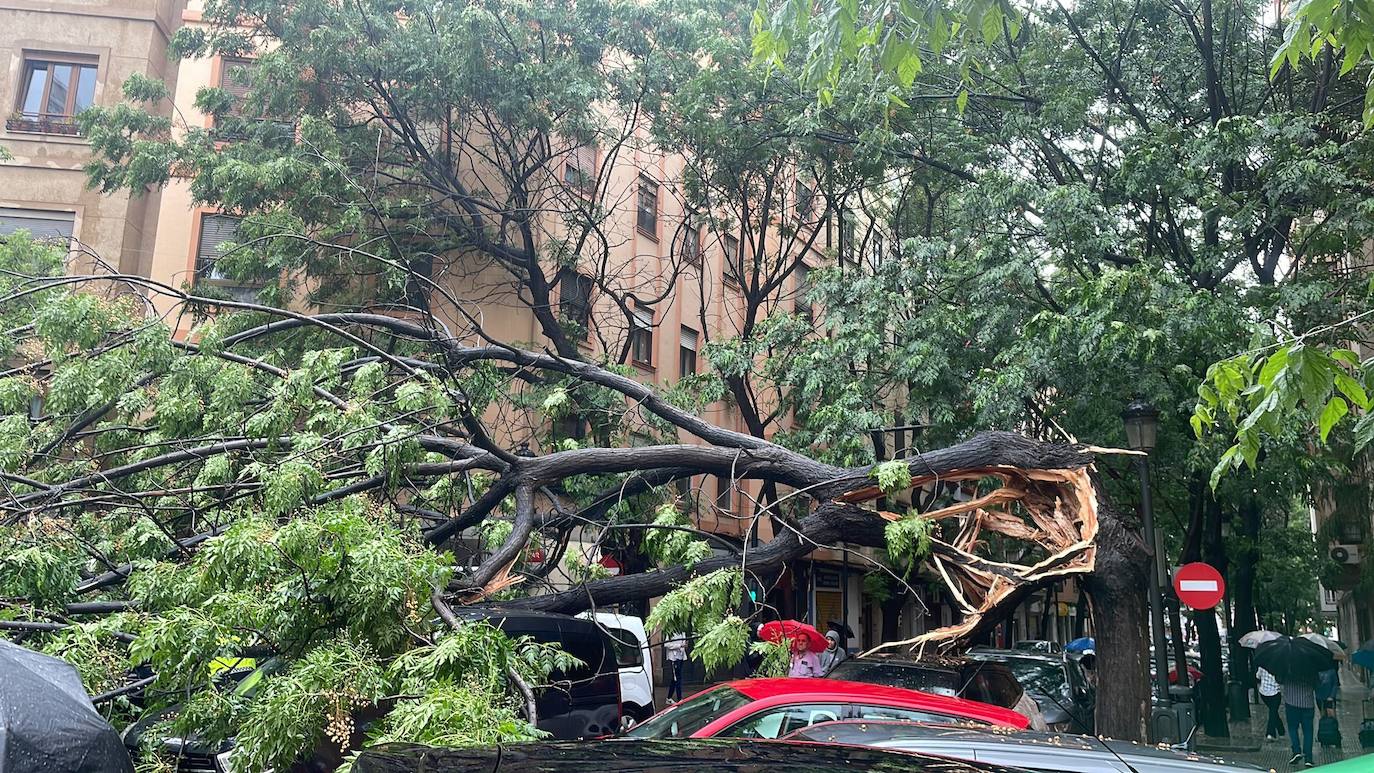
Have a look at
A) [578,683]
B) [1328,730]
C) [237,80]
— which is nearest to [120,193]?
[237,80]

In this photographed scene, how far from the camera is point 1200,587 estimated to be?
47.0 feet

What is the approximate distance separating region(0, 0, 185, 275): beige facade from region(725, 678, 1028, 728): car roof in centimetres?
1895

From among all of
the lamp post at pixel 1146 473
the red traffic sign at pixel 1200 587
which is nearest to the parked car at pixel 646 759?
the lamp post at pixel 1146 473

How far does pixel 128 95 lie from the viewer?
1861 centimetres

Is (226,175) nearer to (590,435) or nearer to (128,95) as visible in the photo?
(128,95)

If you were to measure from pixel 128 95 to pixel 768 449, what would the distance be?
48.8ft

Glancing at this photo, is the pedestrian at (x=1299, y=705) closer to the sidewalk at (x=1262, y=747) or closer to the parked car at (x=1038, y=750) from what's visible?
the sidewalk at (x=1262, y=747)

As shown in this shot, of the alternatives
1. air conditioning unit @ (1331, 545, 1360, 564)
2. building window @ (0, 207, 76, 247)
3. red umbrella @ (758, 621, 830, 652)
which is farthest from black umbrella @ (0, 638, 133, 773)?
air conditioning unit @ (1331, 545, 1360, 564)

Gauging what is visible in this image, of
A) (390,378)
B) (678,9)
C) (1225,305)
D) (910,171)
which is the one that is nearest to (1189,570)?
(1225,305)

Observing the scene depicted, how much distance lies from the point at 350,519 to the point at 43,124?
20314mm

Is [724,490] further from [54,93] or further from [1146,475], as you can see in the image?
[54,93]

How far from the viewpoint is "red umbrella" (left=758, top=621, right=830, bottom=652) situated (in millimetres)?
8625

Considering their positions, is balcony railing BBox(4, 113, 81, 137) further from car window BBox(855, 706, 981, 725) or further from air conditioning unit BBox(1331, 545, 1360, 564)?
air conditioning unit BBox(1331, 545, 1360, 564)

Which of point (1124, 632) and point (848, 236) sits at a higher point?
point (848, 236)
